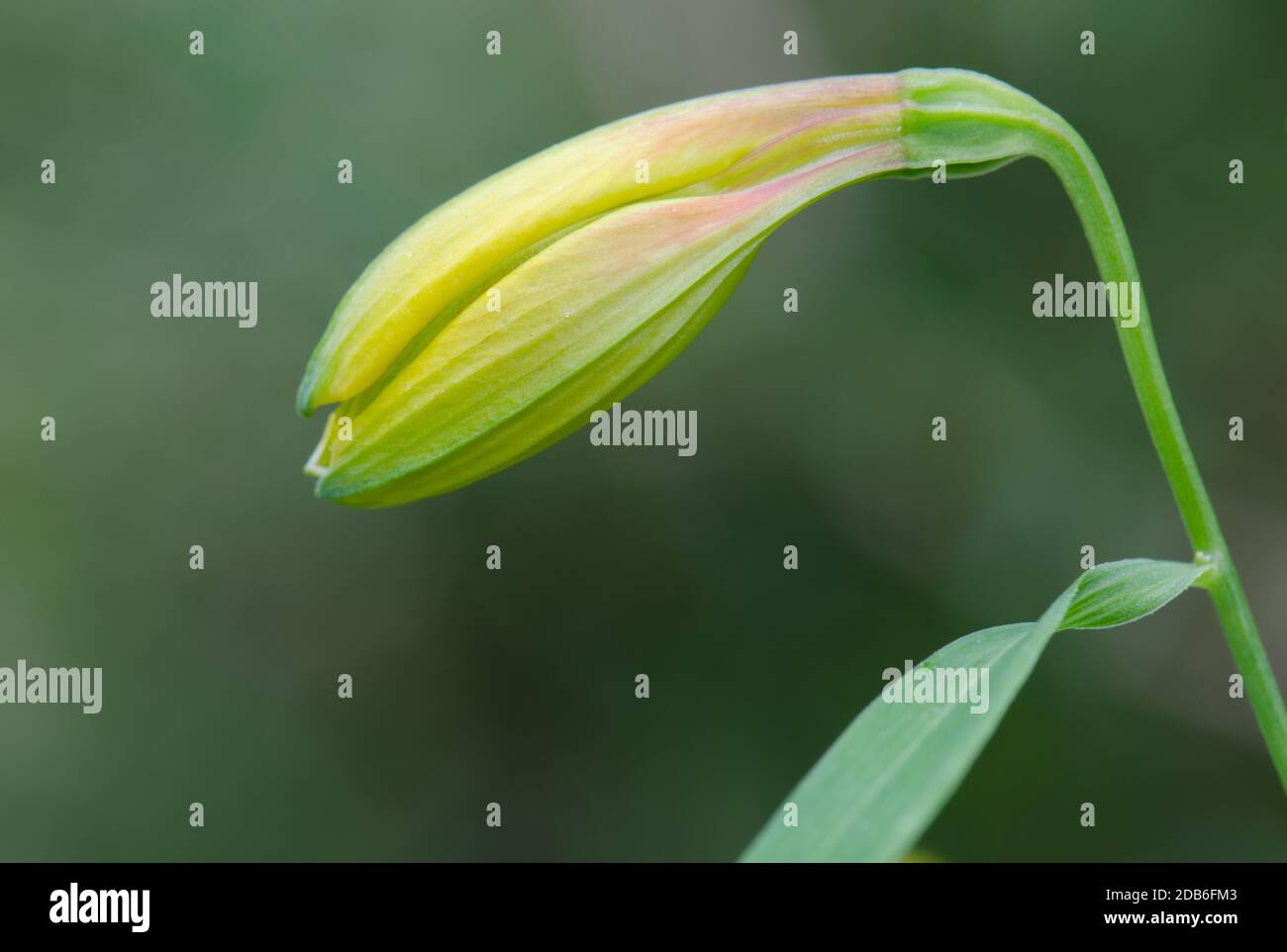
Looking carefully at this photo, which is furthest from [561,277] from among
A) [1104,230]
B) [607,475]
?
[607,475]

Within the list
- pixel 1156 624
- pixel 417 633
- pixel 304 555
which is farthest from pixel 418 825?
pixel 1156 624

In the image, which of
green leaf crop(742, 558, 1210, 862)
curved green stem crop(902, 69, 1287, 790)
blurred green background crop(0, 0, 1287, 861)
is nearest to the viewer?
green leaf crop(742, 558, 1210, 862)

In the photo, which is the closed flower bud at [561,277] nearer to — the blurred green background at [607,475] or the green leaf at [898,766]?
the green leaf at [898,766]

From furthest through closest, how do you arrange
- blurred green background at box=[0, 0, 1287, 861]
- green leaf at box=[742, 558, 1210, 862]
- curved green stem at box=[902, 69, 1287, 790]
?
blurred green background at box=[0, 0, 1287, 861] < curved green stem at box=[902, 69, 1287, 790] < green leaf at box=[742, 558, 1210, 862]

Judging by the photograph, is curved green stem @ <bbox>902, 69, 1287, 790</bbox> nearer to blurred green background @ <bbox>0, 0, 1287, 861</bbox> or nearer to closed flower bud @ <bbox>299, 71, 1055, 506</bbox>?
closed flower bud @ <bbox>299, 71, 1055, 506</bbox>

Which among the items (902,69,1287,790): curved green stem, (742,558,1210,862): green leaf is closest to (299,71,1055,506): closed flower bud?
(902,69,1287,790): curved green stem

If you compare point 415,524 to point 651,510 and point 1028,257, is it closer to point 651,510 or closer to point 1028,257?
point 651,510

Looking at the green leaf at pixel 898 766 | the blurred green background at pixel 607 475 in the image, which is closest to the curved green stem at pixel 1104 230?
the green leaf at pixel 898 766
